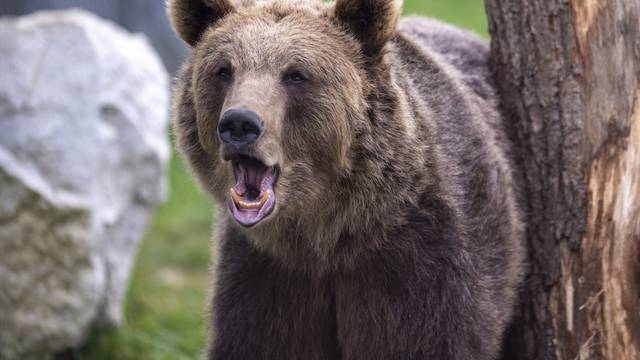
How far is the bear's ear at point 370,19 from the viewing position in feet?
16.4

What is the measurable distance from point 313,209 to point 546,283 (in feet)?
5.16

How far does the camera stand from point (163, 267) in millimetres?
10781

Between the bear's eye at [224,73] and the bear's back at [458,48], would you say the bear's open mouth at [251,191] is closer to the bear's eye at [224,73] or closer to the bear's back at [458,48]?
the bear's eye at [224,73]

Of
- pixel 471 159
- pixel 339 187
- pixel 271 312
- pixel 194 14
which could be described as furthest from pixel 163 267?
pixel 339 187

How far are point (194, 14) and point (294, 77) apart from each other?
0.67 m

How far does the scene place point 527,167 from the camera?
6078 millimetres

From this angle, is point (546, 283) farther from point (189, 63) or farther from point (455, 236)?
point (189, 63)

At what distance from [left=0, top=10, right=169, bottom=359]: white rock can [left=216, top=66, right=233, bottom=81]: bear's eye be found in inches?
124

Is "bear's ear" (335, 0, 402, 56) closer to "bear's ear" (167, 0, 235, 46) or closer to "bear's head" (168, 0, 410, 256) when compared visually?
"bear's head" (168, 0, 410, 256)

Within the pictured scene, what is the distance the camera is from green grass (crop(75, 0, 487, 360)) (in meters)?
8.45

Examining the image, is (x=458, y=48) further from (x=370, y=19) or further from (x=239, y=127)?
(x=239, y=127)

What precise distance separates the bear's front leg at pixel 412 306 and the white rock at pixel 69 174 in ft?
10.2

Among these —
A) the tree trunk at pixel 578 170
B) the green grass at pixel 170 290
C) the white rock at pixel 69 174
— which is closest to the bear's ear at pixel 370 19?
the tree trunk at pixel 578 170

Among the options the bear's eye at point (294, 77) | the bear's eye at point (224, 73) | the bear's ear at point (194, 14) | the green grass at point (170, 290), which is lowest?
the green grass at point (170, 290)
